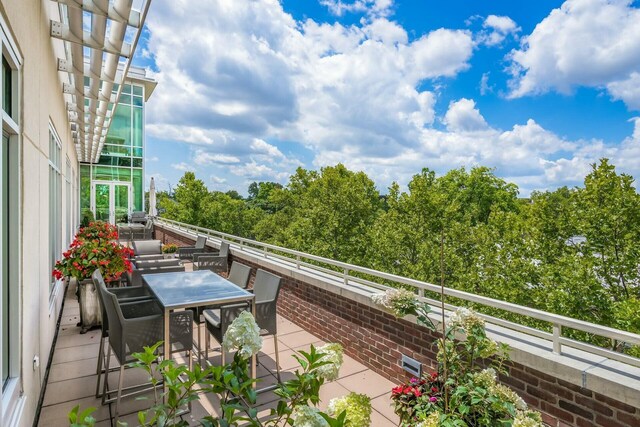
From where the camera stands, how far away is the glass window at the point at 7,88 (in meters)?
1.97

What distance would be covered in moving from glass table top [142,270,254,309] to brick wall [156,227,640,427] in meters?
1.28

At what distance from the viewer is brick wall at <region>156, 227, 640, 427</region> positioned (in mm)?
2145

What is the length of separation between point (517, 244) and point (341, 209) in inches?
452

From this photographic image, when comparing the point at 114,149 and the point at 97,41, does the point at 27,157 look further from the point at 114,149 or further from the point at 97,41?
the point at 114,149

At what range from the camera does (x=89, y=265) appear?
4.64m

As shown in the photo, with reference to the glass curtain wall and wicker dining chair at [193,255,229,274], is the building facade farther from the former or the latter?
the glass curtain wall

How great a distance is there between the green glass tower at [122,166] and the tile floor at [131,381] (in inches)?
579

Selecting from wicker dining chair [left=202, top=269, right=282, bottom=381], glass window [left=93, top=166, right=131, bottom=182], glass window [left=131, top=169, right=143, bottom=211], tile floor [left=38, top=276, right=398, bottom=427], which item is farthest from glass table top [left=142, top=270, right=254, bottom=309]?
glass window [left=131, top=169, right=143, bottom=211]

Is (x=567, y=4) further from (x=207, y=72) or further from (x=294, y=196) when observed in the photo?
(x=294, y=196)

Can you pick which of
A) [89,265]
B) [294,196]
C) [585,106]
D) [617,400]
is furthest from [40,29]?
[294,196]

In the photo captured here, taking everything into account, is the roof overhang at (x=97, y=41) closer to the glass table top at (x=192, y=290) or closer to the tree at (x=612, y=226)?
the glass table top at (x=192, y=290)

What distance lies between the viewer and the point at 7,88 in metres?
2.07

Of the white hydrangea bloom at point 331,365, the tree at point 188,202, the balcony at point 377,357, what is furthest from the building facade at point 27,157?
the tree at point 188,202

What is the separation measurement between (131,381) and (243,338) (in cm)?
288
